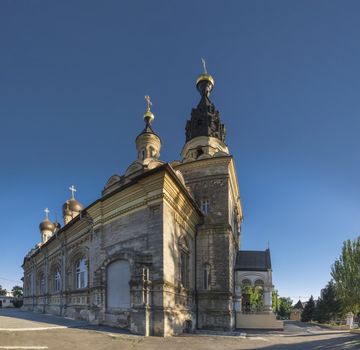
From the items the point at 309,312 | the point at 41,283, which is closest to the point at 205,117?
the point at 41,283

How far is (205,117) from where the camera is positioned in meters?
24.0

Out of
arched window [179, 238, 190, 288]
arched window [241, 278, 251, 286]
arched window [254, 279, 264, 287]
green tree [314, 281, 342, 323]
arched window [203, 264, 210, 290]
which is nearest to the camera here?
arched window [179, 238, 190, 288]

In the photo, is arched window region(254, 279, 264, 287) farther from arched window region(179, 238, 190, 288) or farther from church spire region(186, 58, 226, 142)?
church spire region(186, 58, 226, 142)

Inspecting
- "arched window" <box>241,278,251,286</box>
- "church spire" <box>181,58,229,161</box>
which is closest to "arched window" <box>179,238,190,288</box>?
"arched window" <box>241,278,251,286</box>

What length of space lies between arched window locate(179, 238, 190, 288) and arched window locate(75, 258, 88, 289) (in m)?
5.72

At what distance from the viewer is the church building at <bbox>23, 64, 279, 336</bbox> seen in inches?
504

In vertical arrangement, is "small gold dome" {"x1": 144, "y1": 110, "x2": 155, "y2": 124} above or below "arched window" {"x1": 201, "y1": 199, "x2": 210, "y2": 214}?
above

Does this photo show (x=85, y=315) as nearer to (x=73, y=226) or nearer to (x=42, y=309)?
(x=73, y=226)

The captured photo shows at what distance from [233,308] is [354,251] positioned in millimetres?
12725

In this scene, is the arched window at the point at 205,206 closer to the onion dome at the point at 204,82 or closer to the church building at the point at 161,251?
the church building at the point at 161,251

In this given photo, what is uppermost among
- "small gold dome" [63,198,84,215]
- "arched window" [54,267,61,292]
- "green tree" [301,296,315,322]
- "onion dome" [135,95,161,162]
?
"onion dome" [135,95,161,162]

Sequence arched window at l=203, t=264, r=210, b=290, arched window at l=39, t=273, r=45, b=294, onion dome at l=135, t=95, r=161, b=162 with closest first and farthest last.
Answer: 1. arched window at l=203, t=264, r=210, b=290
2. onion dome at l=135, t=95, r=161, b=162
3. arched window at l=39, t=273, r=45, b=294

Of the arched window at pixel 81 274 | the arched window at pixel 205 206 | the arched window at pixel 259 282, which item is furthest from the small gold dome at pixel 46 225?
the arched window at pixel 259 282

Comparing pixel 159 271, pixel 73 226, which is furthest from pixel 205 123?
pixel 159 271
